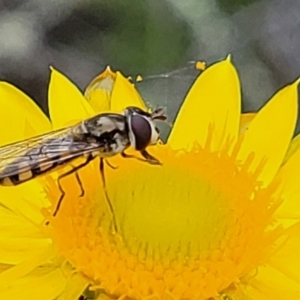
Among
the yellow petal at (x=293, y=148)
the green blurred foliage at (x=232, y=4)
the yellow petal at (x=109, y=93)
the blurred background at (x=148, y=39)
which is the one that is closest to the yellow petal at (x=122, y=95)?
the yellow petal at (x=109, y=93)

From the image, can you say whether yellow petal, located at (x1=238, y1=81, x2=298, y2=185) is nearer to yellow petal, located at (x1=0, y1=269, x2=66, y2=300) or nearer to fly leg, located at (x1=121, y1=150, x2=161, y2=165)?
fly leg, located at (x1=121, y1=150, x2=161, y2=165)

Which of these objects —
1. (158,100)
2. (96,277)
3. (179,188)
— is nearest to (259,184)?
(179,188)

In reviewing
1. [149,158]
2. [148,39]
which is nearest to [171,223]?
[149,158]

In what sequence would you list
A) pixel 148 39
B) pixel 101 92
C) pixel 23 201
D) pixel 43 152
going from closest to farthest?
pixel 43 152 < pixel 23 201 < pixel 101 92 < pixel 148 39

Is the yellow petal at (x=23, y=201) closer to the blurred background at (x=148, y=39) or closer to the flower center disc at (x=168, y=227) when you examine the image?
the flower center disc at (x=168, y=227)

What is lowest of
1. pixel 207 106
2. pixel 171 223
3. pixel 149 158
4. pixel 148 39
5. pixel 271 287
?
pixel 271 287

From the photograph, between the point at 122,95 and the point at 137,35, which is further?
the point at 137,35

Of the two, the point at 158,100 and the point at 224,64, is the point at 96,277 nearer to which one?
the point at 224,64

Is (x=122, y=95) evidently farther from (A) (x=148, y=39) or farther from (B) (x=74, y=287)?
(A) (x=148, y=39)
